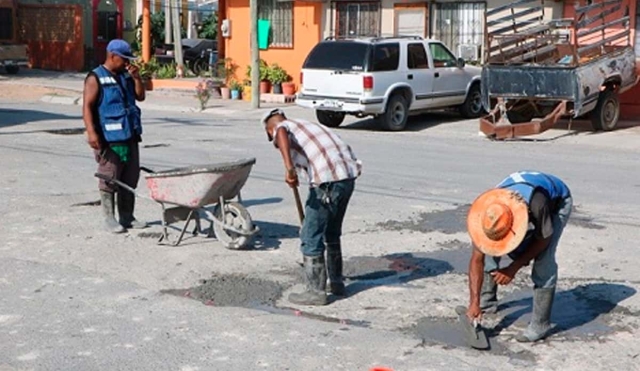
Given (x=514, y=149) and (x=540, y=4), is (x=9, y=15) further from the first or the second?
(x=514, y=149)

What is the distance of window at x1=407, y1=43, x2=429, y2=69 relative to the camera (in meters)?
21.1

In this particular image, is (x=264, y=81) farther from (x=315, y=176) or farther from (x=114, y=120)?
(x=315, y=176)

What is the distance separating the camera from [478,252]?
6363mm

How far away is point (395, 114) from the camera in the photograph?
2078 centimetres

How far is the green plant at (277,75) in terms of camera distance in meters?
27.5

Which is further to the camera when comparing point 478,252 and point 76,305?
point 76,305

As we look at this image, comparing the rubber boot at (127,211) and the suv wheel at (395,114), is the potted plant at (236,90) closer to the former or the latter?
the suv wheel at (395,114)

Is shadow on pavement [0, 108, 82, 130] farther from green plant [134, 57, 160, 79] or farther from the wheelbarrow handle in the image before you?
the wheelbarrow handle

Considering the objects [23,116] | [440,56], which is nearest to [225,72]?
[23,116]

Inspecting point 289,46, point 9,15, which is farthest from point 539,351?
point 9,15

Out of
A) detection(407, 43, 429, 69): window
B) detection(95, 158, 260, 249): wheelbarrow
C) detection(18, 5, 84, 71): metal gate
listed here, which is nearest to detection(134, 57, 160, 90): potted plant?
detection(18, 5, 84, 71): metal gate

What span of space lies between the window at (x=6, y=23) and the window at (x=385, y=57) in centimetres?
2266

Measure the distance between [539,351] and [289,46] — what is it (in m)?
22.1

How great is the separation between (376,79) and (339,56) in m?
0.91
